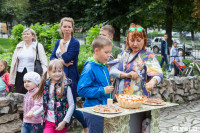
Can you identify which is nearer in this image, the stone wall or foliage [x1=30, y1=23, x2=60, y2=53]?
the stone wall

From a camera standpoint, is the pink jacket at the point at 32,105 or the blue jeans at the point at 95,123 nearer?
the blue jeans at the point at 95,123

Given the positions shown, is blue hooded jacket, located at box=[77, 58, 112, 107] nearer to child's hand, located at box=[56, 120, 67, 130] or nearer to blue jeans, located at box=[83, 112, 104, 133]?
blue jeans, located at box=[83, 112, 104, 133]

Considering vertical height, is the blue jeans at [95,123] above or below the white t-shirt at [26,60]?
below

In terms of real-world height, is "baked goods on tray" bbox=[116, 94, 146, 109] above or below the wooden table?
above

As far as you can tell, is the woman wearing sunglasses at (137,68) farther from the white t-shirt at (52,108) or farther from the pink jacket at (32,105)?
the pink jacket at (32,105)

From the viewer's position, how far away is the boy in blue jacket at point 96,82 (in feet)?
9.79

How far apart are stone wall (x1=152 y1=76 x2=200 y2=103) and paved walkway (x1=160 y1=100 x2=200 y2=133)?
387 millimetres

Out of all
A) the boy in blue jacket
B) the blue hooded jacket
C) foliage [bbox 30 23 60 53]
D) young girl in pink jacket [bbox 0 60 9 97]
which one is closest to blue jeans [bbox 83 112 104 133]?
the boy in blue jacket

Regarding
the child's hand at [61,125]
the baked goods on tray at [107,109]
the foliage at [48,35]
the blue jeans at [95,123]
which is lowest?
the child's hand at [61,125]

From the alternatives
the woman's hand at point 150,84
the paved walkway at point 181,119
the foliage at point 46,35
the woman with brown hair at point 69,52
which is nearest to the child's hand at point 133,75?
the woman's hand at point 150,84

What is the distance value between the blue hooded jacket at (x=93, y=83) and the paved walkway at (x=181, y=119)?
9.94ft

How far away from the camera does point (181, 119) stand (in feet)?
21.7

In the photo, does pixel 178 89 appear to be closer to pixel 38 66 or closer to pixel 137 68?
pixel 38 66

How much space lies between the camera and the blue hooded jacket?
9.78ft
